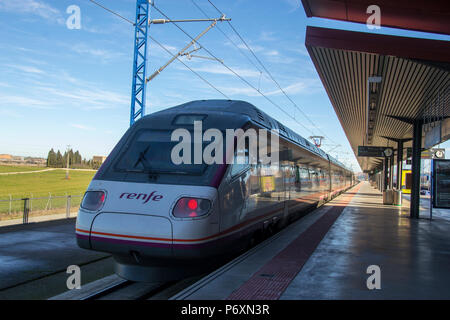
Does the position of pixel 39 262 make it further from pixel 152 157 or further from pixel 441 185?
pixel 441 185

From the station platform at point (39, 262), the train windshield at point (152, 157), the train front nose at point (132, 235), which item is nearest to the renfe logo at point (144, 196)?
the train front nose at point (132, 235)

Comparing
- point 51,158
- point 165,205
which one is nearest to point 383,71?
point 165,205

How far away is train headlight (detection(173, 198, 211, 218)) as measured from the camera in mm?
5328

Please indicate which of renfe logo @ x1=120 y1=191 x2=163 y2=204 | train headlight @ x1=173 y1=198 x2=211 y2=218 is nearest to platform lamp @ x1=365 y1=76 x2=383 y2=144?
train headlight @ x1=173 y1=198 x2=211 y2=218

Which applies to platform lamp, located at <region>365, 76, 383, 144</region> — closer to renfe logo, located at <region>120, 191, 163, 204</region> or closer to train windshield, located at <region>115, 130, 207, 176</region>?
train windshield, located at <region>115, 130, 207, 176</region>

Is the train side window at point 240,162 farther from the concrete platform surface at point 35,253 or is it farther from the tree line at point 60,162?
the tree line at point 60,162

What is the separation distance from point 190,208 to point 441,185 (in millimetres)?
11753

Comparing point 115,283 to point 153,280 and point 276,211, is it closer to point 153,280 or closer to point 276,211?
point 153,280

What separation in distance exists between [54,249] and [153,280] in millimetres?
4208

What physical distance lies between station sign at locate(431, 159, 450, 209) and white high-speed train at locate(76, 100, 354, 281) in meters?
9.58

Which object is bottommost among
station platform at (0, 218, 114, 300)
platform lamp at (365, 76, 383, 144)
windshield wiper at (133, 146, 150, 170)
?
station platform at (0, 218, 114, 300)

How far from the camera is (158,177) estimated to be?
580 cm

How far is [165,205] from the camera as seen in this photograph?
5375 millimetres
